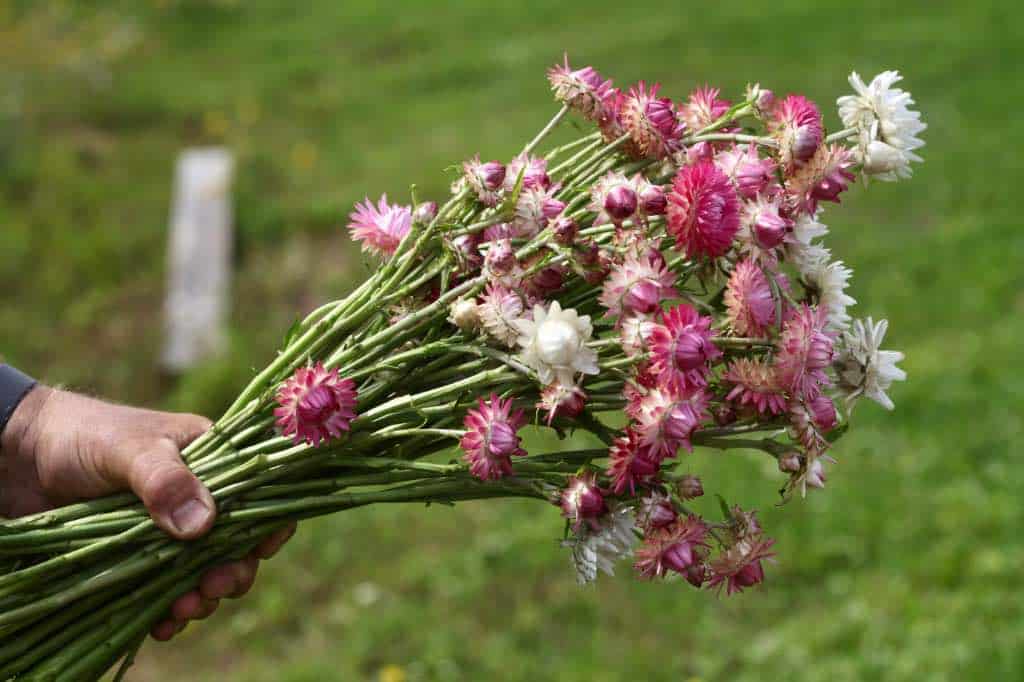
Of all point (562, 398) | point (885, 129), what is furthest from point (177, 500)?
point (885, 129)

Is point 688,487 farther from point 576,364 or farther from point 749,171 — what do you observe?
point 749,171

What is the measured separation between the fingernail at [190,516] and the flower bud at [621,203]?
2.12 feet

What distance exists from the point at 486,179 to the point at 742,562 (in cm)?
54

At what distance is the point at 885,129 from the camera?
1.32m

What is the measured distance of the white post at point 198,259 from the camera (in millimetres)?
4219

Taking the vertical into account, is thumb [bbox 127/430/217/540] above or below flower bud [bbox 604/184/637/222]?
below

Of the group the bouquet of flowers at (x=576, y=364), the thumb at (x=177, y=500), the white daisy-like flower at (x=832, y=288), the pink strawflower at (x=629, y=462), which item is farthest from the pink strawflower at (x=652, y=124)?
the thumb at (x=177, y=500)

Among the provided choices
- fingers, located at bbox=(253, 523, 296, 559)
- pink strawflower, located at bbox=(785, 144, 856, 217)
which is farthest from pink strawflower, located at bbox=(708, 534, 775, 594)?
fingers, located at bbox=(253, 523, 296, 559)

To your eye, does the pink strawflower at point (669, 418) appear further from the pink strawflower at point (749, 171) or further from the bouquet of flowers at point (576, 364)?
the pink strawflower at point (749, 171)

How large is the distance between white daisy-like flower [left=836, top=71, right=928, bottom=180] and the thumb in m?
0.92

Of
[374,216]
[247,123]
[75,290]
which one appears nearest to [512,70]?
[247,123]

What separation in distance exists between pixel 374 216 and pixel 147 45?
656cm

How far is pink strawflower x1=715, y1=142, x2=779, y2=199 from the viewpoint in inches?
50.4

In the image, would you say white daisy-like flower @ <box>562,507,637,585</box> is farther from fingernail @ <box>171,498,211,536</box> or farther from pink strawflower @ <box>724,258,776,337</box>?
fingernail @ <box>171,498,211,536</box>
